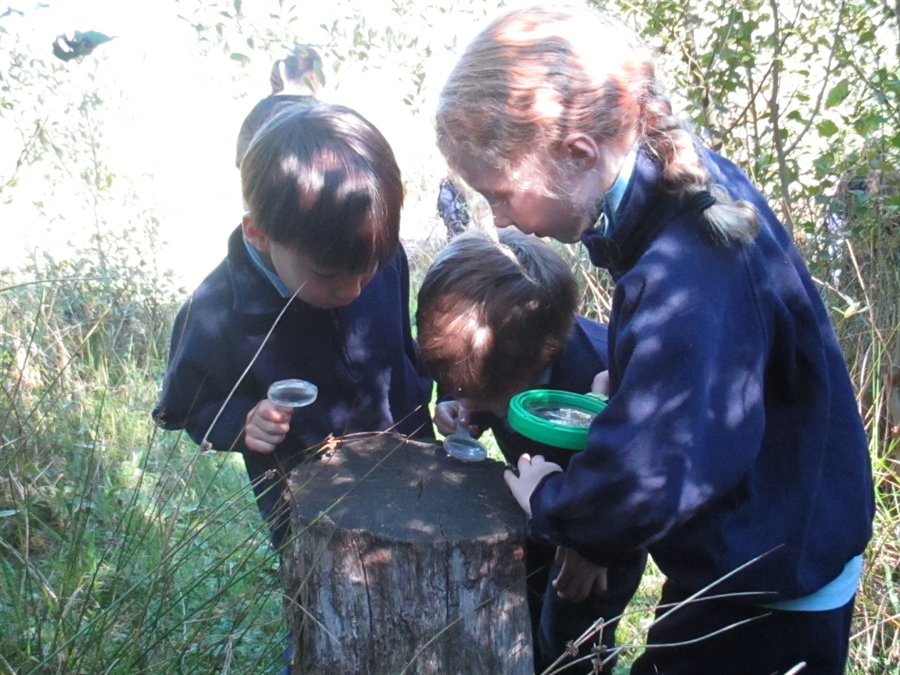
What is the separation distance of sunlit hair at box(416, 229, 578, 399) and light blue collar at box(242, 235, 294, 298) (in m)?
0.38

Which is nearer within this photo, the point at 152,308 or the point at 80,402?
the point at 80,402

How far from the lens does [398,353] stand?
2553mm

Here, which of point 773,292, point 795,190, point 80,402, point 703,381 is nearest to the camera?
point 703,381

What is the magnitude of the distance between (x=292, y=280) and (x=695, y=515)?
3.81ft

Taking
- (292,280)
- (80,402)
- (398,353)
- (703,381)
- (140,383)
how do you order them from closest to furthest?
(703,381)
(292,280)
(398,353)
(80,402)
(140,383)

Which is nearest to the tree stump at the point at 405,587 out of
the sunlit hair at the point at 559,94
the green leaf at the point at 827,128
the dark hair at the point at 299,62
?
the sunlit hair at the point at 559,94

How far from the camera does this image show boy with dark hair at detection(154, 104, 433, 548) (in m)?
2.08

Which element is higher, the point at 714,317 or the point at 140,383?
the point at 714,317

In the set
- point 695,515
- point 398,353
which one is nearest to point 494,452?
point 398,353

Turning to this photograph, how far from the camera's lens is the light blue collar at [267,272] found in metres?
2.27

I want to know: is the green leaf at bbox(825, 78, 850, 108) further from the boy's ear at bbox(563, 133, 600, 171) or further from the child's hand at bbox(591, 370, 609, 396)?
the boy's ear at bbox(563, 133, 600, 171)

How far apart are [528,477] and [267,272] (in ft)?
3.01

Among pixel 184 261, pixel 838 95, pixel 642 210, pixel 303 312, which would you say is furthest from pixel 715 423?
pixel 184 261

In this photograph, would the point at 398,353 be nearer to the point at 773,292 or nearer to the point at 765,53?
the point at 773,292
